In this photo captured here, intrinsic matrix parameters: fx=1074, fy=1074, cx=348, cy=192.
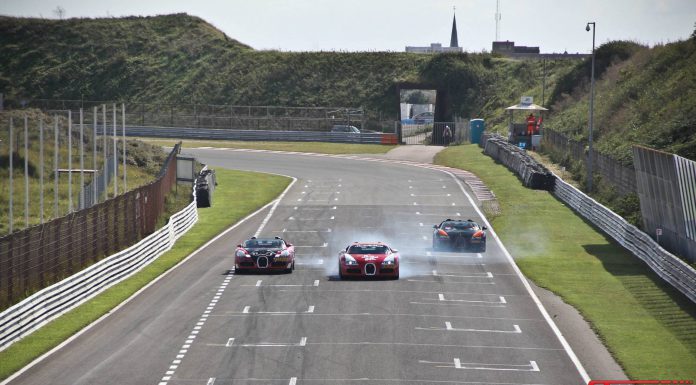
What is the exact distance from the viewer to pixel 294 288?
34406mm

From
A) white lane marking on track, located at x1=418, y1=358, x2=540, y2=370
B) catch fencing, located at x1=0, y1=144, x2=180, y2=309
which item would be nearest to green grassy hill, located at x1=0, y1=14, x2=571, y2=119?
catch fencing, located at x1=0, y1=144, x2=180, y2=309

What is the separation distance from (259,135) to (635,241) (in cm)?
6536

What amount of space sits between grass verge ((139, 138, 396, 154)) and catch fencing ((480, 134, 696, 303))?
33.5 meters

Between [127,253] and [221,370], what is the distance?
1449 cm

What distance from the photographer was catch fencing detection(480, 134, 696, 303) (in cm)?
3381

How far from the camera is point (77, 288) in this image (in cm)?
3177

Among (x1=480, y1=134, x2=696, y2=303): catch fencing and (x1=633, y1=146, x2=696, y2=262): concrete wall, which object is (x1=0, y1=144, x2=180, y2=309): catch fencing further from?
(x1=633, y1=146, x2=696, y2=262): concrete wall

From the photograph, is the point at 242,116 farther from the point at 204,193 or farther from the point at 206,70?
the point at 204,193

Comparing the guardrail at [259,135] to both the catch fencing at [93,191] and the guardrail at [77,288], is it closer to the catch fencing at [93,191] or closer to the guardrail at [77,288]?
the catch fencing at [93,191]

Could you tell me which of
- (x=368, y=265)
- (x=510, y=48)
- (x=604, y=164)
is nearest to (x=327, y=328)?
(x=368, y=265)

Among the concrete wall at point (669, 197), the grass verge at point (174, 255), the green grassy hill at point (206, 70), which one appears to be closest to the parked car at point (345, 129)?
the green grassy hill at point (206, 70)

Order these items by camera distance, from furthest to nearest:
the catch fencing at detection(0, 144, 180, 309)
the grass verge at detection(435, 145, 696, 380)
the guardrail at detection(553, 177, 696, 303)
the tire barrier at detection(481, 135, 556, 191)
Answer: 1. the tire barrier at detection(481, 135, 556, 191)
2. the guardrail at detection(553, 177, 696, 303)
3. the catch fencing at detection(0, 144, 180, 309)
4. the grass verge at detection(435, 145, 696, 380)

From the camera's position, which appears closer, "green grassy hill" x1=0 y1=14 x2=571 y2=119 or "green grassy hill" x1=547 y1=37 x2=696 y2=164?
"green grassy hill" x1=547 y1=37 x2=696 y2=164

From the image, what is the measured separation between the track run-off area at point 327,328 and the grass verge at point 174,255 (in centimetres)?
56
